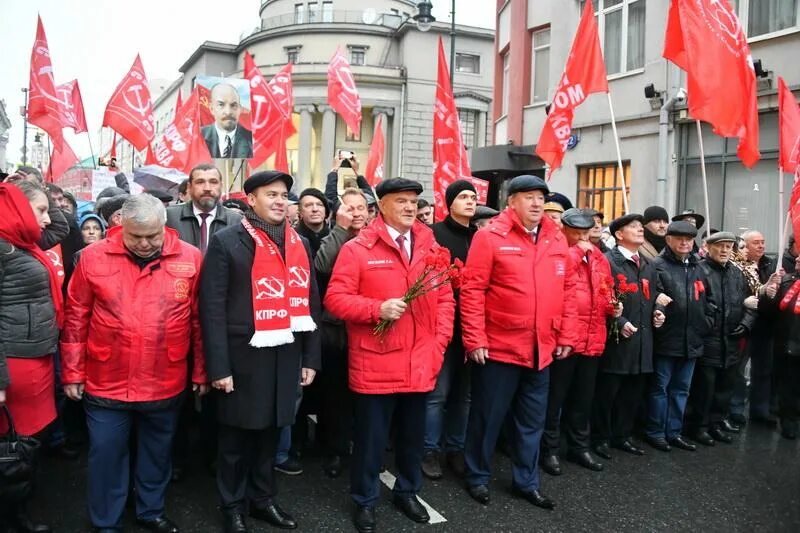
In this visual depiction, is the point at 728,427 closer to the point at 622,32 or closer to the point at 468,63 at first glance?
the point at 622,32

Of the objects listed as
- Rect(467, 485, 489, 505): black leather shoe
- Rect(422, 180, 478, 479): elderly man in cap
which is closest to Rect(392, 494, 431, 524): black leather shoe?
Rect(467, 485, 489, 505): black leather shoe

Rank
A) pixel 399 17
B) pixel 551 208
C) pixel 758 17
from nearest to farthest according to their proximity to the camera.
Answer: pixel 551 208
pixel 758 17
pixel 399 17

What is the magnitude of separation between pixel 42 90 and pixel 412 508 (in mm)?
9858

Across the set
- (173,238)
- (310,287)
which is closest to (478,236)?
(310,287)

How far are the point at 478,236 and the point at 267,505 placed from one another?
2335 millimetres

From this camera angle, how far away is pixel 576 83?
31.8 feet

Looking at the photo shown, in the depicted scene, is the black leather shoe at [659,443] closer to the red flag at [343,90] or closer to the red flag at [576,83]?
the red flag at [576,83]

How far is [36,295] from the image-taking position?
148 inches

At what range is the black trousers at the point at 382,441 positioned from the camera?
14.2 ft

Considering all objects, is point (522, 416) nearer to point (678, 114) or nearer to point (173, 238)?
point (173, 238)

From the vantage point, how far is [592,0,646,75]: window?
51.0ft

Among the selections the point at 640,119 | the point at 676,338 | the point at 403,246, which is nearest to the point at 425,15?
the point at 640,119

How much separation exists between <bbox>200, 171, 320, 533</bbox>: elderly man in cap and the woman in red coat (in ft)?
2.92

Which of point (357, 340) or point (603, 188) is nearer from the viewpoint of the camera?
point (357, 340)
